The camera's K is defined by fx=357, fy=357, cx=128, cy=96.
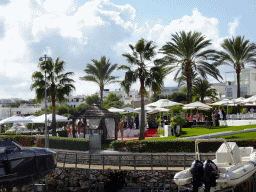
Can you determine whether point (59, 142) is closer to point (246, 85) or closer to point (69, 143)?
point (69, 143)

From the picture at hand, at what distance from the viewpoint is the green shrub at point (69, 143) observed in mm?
24531

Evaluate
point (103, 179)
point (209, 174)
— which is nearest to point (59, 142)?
point (103, 179)

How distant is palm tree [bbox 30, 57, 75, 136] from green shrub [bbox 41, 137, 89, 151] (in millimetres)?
5739

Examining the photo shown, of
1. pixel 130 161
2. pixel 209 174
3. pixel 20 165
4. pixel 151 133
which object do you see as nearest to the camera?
pixel 209 174

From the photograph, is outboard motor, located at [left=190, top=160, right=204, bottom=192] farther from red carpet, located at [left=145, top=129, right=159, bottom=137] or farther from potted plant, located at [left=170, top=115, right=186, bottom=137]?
red carpet, located at [left=145, top=129, right=159, bottom=137]

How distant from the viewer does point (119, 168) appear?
64.0ft

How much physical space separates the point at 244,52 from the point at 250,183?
2610cm

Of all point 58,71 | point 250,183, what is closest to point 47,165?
point 250,183

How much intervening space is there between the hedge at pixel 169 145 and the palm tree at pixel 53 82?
12550mm

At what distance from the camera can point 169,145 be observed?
21.9 m

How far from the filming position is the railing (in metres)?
19.0

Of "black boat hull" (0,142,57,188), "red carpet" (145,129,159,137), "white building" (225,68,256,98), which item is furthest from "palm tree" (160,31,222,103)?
"white building" (225,68,256,98)

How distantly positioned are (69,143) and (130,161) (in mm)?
7222

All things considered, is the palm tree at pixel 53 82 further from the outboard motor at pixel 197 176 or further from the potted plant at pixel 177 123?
the outboard motor at pixel 197 176
